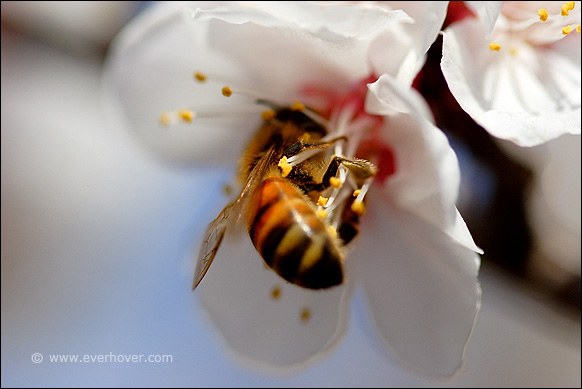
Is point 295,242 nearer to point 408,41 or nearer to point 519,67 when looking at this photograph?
point 408,41

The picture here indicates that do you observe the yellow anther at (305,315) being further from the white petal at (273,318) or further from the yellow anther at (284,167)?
the yellow anther at (284,167)

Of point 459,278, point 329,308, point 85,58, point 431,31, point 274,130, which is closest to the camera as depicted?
point 431,31

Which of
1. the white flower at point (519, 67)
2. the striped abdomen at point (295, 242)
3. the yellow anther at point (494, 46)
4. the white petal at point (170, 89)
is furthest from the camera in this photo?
the white petal at point (170, 89)

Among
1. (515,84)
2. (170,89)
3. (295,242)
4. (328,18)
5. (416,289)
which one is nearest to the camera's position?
(295,242)

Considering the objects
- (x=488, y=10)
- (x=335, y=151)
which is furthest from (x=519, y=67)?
(x=335, y=151)

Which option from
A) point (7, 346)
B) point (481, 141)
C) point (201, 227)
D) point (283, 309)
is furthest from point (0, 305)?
point (481, 141)

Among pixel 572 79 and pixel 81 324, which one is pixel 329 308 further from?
pixel 81 324

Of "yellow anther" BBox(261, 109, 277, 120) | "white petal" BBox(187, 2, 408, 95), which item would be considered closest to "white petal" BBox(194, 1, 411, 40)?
"white petal" BBox(187, 2, 408, 95)

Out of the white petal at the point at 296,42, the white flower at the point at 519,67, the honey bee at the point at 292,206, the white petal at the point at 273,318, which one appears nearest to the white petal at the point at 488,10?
the white flower at the point at 519,67
